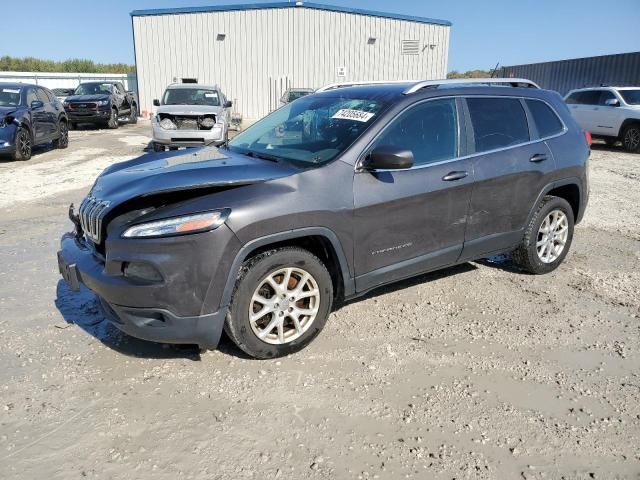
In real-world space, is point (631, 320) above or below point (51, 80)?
below

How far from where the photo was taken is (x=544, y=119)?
4648mm

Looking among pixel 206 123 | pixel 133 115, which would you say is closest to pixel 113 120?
pixel 133 115

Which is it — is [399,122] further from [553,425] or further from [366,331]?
[553,425]

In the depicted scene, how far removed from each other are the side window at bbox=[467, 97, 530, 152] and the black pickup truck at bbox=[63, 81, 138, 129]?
59.0 ft

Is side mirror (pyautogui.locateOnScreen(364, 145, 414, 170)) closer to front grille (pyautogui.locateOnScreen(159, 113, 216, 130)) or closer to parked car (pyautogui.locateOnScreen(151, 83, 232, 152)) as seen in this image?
parked car (pyautogui.locateOnScreen(151, 83, 232, 152))

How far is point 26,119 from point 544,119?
11381mm

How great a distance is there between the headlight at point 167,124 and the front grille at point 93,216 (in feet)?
28.1

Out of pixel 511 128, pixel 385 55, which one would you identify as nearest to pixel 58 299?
pixel 511 128

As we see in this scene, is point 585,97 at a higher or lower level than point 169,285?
higher

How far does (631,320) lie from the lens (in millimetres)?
3998

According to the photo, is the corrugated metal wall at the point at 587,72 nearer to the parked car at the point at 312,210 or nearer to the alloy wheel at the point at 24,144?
the parked car at the point at 312,210

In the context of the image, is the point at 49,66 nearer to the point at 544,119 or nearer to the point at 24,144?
the point at 24,144

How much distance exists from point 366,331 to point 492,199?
1.51 m

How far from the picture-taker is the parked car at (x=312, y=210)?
292 cm
